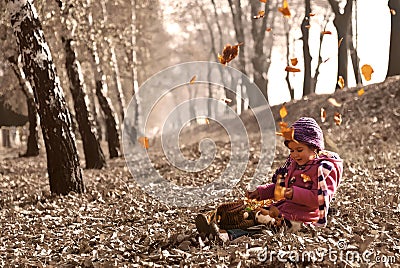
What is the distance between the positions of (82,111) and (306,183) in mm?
11542

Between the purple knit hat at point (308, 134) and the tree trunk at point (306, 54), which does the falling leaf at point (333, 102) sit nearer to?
the tree trunk at point (306, 54)

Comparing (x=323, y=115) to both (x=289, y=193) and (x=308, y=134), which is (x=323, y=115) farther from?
(x=289, y=193)

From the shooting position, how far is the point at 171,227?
311 inches

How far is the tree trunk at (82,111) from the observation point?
1598cm

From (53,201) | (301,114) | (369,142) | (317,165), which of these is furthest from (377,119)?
(317,165)

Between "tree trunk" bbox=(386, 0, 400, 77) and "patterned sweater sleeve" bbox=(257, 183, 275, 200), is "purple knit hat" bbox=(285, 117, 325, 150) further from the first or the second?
"tree trunk" bbox=(386, 0, 400, 77)

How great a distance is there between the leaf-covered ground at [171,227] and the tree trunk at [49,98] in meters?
0.51

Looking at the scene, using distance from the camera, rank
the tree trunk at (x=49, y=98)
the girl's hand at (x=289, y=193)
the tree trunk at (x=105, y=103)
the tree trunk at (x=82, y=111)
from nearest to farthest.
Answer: the girl's hand at (x=289, y=193) < the tree trunk at (x=49, y=98) < the tree trunk at (x=82, y=111) < the tree trunk at (x=105, y=103)

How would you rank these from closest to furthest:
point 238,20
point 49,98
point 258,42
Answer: point 49,98 → point 258,42 → point 238,20

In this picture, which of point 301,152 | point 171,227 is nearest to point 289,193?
point 301,152

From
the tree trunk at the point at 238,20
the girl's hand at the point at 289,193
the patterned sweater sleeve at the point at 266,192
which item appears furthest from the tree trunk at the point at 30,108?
the tree trunk at the point at 238,20

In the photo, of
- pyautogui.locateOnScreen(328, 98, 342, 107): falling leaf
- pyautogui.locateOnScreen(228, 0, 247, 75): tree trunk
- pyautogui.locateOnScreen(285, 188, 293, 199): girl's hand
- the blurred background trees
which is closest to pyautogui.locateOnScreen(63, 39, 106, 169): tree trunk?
the blurred background trees

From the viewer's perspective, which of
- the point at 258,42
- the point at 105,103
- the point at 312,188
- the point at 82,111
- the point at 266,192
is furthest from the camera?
the point at 258,42

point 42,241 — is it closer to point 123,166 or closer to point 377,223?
point 377,223
